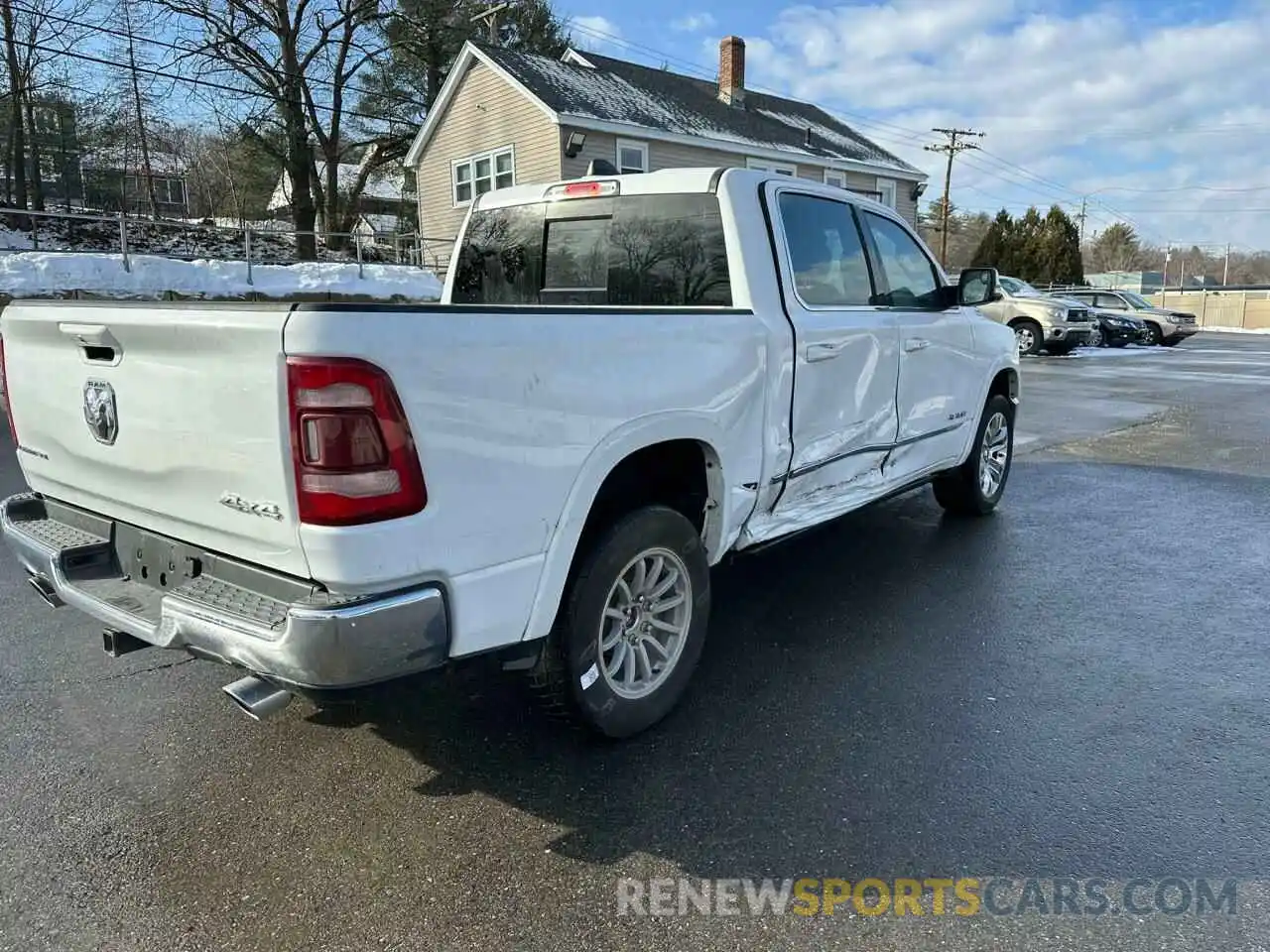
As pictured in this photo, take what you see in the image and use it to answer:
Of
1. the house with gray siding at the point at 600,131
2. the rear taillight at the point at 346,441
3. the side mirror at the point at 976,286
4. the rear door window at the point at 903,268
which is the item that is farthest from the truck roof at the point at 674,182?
the house with gray siding at the point at 600,131

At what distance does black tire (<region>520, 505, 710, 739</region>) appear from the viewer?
2.72 metres

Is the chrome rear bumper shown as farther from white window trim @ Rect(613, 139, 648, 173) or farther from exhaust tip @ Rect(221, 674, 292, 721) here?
white window trim @ Rect(613, 139, 648, 173)

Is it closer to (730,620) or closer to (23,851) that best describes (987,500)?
(730,620)

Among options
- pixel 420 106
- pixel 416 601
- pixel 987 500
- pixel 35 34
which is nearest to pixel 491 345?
pixel 416 601

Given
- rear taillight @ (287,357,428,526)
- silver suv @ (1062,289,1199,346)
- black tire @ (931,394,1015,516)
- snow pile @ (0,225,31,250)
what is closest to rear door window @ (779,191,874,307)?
black tire @ (931,394,1015,516)

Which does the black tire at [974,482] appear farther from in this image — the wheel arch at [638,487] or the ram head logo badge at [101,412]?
the ram head logo badge at [101,412]

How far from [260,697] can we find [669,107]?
23774 mm

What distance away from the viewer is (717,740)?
310 cm

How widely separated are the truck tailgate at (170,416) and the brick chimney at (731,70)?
25708 millimetres

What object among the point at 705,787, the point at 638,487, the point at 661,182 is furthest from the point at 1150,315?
the point at 705,787

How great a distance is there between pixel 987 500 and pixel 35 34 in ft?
90.0

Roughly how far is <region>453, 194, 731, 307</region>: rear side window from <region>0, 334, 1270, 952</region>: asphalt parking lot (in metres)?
1.63

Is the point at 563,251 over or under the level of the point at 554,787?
over
